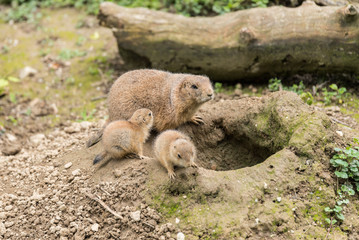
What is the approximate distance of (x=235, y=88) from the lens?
8852 millimetres

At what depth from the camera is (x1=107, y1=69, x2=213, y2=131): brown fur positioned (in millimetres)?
6199

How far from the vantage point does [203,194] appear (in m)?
4.79

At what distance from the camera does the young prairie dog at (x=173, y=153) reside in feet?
15.7

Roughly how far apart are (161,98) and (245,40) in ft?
8.68

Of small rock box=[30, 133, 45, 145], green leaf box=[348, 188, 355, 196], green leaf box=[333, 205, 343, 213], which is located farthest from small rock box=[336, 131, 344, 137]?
small rock box=[30, 133, 45, 145]

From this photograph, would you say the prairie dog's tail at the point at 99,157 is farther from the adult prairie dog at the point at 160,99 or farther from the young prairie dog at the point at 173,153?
the young prairie dog at the point at 173,153

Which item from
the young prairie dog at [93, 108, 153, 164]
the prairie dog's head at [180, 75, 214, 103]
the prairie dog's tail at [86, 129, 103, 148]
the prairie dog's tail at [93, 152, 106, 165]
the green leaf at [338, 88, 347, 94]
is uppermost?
the prairie dog's head at [180, 75, 214, 103]

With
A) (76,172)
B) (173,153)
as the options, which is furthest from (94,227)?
(173,153)

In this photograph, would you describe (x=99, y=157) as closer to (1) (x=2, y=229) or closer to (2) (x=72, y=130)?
(1) (x=2, y=229)

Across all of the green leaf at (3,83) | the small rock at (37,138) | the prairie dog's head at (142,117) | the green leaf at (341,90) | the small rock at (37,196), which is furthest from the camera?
the green leaf at (3,83)

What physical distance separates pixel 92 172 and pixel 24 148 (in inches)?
115

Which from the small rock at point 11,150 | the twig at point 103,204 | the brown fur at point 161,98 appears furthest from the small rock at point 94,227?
the small rock at point 11,150

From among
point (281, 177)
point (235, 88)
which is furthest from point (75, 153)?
point (235, 88)

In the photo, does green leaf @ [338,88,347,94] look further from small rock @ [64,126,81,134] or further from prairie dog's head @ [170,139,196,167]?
small rock @ [64,126,81,134]
